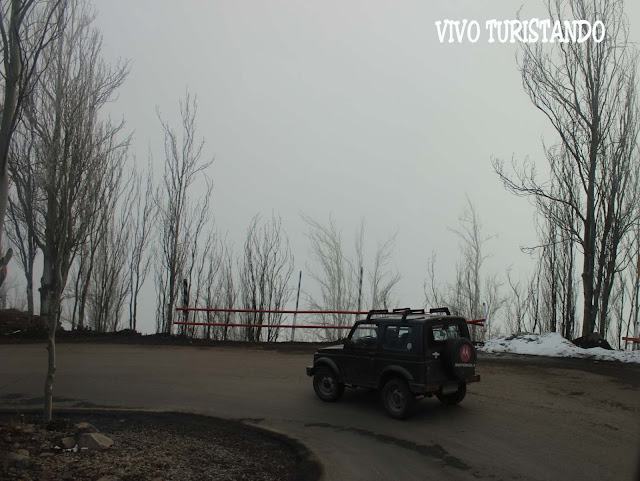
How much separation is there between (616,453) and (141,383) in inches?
394

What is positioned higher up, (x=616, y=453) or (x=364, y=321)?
(x=364, y=321)

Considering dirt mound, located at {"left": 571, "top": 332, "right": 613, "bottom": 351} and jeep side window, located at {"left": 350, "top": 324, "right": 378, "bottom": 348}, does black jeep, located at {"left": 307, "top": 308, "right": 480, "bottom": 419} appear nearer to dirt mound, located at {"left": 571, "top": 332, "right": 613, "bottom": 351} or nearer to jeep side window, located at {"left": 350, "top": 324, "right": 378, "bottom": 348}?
jeep side window, located at {"left": 350, "top": 324, "right": 378, "bottom": 348}

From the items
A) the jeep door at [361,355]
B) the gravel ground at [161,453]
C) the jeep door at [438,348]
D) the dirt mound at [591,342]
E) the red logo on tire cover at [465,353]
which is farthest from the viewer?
the dirt mound at [591,342]

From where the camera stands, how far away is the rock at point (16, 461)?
Result: 5574 mm

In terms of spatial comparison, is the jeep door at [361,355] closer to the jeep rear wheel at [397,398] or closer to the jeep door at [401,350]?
the jeep door at [401,350]

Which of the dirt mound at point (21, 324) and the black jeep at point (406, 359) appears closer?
the black jeep at point (406, 359)

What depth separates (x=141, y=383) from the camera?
1177 cm

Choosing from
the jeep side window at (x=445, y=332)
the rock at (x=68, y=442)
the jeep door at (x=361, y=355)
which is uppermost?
the jeep side window at (x=445, y=332)

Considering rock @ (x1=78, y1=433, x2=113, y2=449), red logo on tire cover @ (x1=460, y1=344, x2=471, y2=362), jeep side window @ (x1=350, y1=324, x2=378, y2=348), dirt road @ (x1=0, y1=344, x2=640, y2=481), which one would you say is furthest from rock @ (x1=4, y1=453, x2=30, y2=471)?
red logo on tire cover @ (x1=460, y1=344, x2=471, y2=362)

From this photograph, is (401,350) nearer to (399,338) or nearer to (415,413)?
(399,338)

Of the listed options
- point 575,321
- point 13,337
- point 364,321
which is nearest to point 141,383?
point 364,321

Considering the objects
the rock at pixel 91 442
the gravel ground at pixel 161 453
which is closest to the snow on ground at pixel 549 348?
the gravel ground at pixel 161 453

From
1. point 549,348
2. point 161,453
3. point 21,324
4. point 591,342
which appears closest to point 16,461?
point 161,453

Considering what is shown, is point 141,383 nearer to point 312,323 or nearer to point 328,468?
point 328,468
